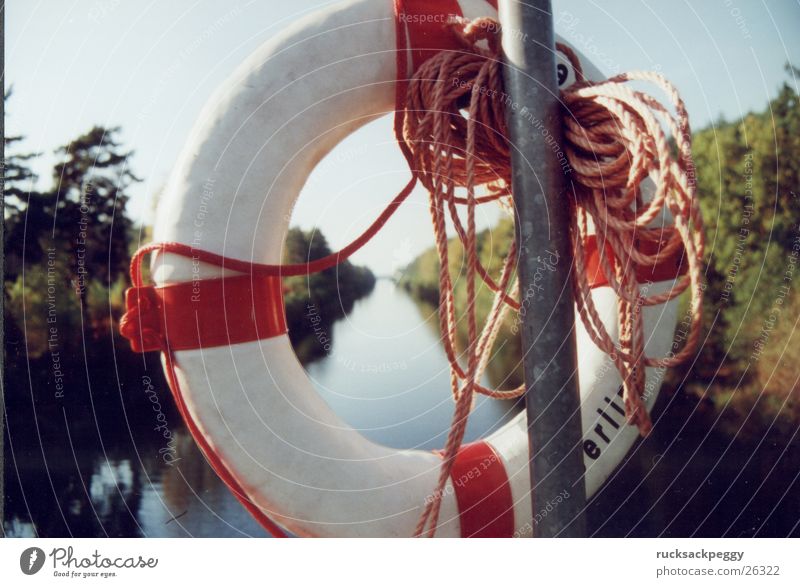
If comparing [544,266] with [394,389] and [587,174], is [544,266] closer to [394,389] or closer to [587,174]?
[587,174]

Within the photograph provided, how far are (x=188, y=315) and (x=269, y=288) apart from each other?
11cm

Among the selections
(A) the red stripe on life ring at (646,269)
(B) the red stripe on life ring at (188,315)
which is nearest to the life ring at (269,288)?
(B) the red stripe on life ring at (188,315)

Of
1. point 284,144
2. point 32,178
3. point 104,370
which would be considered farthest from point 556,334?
point 104,370

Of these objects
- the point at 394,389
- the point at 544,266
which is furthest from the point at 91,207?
the point at 394,389

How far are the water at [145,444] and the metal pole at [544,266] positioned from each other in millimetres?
1332

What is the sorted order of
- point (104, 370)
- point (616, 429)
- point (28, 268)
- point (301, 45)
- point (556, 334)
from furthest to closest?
point (104, 370)
point (28, 268)
point (616, 429)
point (301, 45)
point (556, 334)

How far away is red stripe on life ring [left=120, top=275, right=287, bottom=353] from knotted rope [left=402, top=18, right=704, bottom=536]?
269 mm

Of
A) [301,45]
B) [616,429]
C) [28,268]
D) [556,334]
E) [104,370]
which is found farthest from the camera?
[104,370]

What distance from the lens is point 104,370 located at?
4.29 metres

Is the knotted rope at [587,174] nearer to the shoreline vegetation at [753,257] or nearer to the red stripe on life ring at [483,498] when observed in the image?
the red stripe on life ring at [483,498]

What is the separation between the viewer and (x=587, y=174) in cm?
77

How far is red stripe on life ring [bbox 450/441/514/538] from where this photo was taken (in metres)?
0.95
